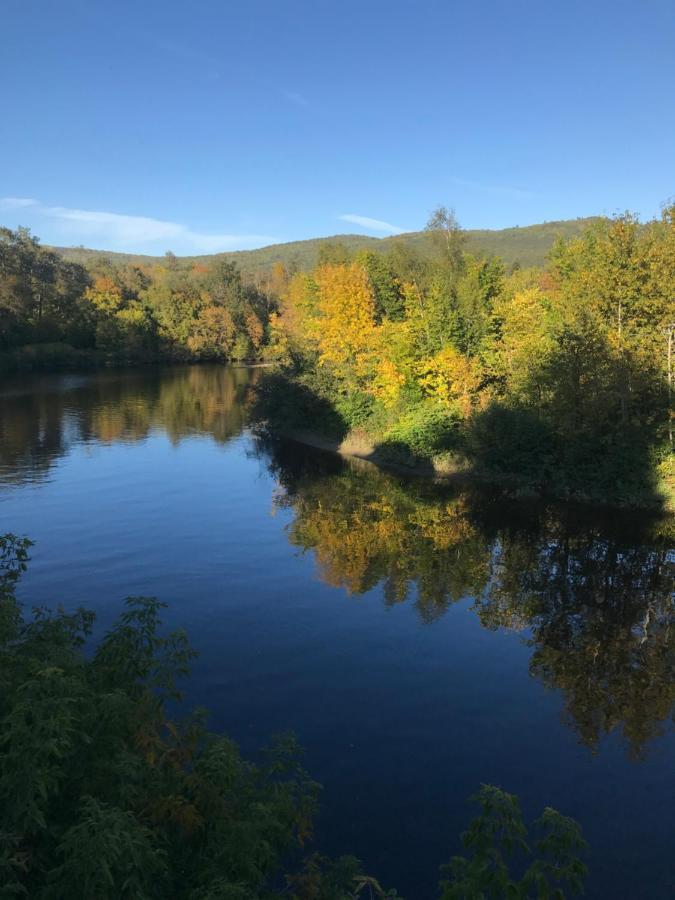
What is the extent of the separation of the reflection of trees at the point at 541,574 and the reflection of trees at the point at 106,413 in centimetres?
1990

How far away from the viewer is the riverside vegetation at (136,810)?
565 centimetres

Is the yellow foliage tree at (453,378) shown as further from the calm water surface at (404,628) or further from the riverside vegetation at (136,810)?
the riverside vegetation at (136,810)

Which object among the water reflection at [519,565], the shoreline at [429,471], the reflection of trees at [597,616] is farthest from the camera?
the shoreline at [429,471]

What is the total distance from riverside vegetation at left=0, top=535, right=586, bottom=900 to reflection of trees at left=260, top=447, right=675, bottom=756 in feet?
32.4

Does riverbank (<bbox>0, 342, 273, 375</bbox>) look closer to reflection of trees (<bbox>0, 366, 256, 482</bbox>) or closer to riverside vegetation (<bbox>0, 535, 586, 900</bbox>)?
reflection of trees (<bbox>0, 366, 256, 482</bbox>)

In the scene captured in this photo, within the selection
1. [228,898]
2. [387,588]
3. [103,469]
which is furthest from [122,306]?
[228,898]

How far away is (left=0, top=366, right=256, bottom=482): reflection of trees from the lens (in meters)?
46.1

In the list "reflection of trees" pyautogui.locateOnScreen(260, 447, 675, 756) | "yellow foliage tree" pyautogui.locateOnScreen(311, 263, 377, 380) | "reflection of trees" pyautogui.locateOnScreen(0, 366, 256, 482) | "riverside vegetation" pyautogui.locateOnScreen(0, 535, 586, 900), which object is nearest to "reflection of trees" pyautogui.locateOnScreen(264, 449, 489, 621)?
"reflection of trees" pyautogui.locateOnScreen(260, 447, 675, 756)

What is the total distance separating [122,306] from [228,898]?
4796 inches

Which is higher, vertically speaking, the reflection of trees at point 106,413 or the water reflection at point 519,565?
A: the reflection of trees at point 106,413

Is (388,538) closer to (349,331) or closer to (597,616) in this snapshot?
(597,616)

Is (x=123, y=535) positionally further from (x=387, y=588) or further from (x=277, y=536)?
(x=387, y=588)

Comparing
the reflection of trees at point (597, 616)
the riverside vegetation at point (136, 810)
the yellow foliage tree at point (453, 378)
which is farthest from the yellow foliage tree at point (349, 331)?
the riverside vegetation at point (136, 810)

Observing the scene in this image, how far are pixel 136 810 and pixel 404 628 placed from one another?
14.3 metres
